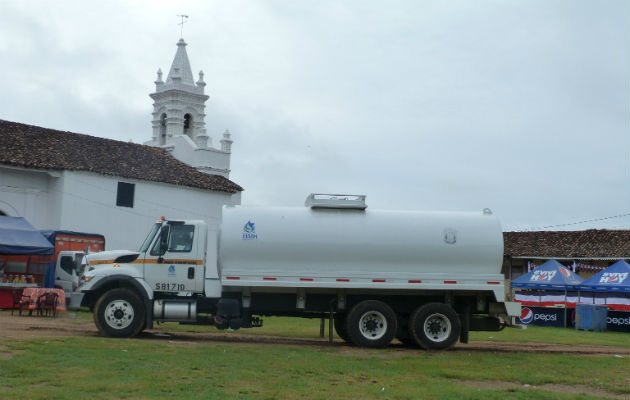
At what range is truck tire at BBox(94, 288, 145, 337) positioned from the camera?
18.0 m

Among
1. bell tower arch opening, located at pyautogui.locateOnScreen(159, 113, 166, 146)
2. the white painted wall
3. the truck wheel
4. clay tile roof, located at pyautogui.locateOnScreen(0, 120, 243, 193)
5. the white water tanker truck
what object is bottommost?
the truck wheel

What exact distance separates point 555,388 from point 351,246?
6049 mm

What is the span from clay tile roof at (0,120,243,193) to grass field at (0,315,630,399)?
2455 cm

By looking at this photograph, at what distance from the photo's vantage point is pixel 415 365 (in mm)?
14945

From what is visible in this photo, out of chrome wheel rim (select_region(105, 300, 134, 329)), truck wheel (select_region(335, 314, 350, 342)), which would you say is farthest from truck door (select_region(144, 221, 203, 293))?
truck wheel (select_region(335, 314, 350, 342))

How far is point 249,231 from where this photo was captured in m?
17.8

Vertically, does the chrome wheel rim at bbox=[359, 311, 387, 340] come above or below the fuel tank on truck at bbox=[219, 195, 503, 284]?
below

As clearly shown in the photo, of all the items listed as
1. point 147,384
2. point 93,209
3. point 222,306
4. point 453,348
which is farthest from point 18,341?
point 93,209

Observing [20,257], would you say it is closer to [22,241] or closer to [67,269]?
[67,269]

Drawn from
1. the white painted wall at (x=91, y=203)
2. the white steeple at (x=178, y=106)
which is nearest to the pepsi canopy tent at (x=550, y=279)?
the white painted wall at (x=91, y=203)

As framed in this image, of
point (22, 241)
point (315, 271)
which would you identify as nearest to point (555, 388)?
point (315, 271)

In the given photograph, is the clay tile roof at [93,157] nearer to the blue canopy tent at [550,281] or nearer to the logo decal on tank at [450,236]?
the blue canopy tent at [550,281]

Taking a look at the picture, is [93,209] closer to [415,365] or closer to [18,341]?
[18,341]

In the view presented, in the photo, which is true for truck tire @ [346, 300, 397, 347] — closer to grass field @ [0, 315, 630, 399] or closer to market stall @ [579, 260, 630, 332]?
grass field @ [0, 315, 630, 399]
